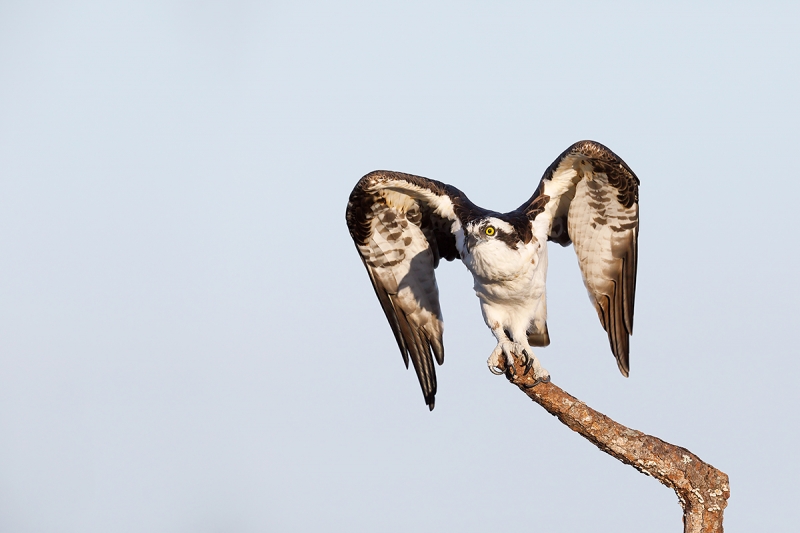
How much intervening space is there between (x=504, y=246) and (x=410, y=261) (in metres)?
1.93

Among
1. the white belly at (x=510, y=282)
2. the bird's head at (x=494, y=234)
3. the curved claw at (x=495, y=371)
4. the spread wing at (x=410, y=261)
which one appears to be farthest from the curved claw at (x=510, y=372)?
the spread wing at (x=410, y=261)

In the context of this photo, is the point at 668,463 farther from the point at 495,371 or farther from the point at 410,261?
the point at 410,261

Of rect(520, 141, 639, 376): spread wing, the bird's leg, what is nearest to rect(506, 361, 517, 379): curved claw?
the bird's leg

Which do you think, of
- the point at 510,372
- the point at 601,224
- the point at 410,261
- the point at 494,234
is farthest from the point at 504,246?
the point at 410,261

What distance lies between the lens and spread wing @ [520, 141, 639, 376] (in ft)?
29.5

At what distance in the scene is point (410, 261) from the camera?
1002 cm

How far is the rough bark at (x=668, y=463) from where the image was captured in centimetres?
748

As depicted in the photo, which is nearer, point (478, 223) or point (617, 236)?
point (478, 223)

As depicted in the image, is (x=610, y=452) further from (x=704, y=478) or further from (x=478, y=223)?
(x=478, y=223)

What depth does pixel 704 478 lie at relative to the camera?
7477 mm

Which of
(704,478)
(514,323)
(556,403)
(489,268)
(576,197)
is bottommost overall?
(704,478)

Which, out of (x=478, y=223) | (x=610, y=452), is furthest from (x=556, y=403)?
(x=478, y=223)

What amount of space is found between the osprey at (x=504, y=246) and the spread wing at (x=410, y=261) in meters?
0.01

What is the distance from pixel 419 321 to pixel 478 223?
81.5 inches
